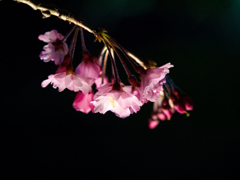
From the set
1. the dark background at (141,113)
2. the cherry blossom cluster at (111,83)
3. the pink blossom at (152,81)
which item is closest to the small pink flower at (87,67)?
the cherry blossom cluster at (111,83)

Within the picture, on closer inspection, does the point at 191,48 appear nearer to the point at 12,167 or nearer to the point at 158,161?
the point at 158,161

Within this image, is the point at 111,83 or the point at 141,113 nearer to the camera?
the point at 111,83

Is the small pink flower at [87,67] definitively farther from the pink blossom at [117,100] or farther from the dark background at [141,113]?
the dark background at [141,113]

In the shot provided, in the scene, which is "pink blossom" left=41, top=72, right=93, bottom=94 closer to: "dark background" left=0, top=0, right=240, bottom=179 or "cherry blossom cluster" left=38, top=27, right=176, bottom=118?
"cherry blossom cluster" left=38, top=27, right=176, bottom=118

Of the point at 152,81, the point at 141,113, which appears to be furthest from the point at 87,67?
the point at 141,113

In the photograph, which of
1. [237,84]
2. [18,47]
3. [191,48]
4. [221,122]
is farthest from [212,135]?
[18,47]

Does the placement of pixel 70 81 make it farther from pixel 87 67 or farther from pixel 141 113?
pixel 141 113
